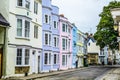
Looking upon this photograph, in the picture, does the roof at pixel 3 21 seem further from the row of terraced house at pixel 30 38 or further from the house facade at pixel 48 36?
the house facade at pixel 48 36

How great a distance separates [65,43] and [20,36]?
80.5 ft

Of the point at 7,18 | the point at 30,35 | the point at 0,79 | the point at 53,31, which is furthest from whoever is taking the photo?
the point at 53,31

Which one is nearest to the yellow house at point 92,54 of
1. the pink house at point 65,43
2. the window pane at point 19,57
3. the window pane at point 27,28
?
the pink house at point 65,43

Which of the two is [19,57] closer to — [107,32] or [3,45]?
[3,45]

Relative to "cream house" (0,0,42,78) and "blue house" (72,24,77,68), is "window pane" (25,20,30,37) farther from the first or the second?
"blue house" (72,24,77,68)

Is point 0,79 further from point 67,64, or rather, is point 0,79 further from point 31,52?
point 67,64

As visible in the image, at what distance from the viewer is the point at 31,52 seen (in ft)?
124

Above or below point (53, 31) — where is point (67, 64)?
below

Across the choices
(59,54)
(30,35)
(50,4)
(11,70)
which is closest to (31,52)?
(30,35)

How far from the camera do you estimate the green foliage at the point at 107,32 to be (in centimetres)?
6556

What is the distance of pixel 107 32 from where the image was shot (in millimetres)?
66750

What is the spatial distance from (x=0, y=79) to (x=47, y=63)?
1600cm

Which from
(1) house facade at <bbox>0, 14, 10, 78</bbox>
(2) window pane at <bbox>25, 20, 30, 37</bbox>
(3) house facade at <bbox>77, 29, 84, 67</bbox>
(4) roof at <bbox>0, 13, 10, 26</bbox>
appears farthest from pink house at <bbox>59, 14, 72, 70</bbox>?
(1) house facade at <bbox>0, 14, 10, 78</bbox>

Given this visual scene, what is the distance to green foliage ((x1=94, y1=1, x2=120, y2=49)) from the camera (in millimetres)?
65562
